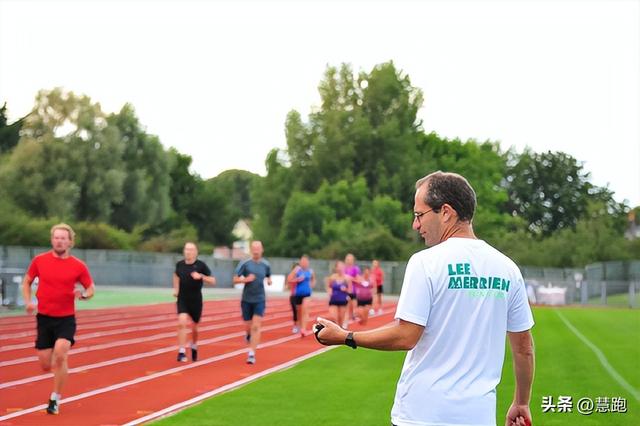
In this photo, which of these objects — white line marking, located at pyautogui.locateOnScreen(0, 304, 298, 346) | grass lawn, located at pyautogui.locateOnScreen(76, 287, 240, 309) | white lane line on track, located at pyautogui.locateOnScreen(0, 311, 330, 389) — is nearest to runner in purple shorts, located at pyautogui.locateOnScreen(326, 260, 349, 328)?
white lane line on track, located at pyautogui.locateOnScreen(0, 311, 330, 389)

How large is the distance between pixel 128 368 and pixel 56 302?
5.26m

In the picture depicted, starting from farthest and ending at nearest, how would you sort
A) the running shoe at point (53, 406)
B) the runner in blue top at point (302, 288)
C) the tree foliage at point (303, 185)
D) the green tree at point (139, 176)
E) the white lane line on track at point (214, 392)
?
the green tree at point (139, 176) < the tree foliage at point (303, 185) < the runner in blue top at point (302, 288) < the running shoe at point (53, 406) < the white lane line on track at point (214, 392)

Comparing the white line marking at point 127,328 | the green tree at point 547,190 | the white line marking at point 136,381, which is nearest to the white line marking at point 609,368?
the white line marking at point 136,381

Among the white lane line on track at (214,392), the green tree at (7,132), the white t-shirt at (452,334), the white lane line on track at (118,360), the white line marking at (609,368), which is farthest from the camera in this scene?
the green tree at (7,132)

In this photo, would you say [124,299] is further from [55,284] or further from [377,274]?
[55,284]

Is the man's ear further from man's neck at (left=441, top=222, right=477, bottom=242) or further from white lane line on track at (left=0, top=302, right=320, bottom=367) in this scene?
white lane line on track at (left=0, top=302, right=320, bottom=367)

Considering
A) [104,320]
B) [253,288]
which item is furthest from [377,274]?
[253,288]

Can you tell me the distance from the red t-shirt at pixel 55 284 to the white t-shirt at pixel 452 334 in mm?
7534

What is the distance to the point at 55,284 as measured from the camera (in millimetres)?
11312

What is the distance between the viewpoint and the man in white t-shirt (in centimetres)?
421

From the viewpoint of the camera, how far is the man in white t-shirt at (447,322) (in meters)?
4.21

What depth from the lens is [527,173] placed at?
112062 mm

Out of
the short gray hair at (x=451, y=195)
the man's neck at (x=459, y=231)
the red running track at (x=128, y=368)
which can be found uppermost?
the short gray hair at (x=451, y=195)

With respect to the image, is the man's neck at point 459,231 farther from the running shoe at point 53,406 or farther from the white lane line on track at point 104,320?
the white lane line on track at point 104,320
